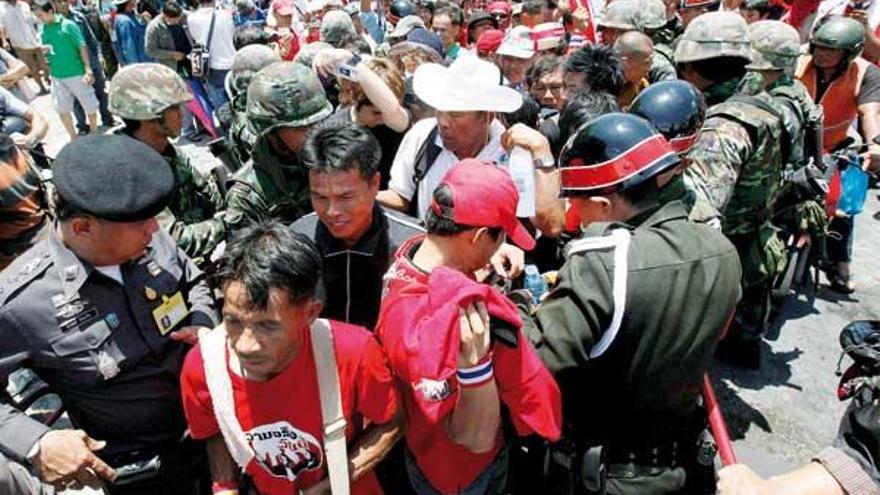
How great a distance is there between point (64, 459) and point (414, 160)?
2.11 m

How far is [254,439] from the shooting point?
1951 millimetres

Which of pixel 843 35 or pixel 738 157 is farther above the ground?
pixel 843 35

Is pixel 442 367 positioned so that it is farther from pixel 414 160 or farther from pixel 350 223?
pixel 414 160

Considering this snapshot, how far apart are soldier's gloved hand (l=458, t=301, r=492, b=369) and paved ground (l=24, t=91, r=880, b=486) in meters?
2.67

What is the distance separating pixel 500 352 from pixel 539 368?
0.14m

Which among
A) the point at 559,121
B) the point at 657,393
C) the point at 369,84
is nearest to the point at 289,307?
the point at 657,393

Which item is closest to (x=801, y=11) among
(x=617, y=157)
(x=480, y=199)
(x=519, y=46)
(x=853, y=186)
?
(x=853, y=186)

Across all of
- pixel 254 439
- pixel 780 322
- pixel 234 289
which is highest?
pixel 234 289

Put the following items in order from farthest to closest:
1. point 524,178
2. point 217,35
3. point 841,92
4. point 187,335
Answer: point 217,35 < point 841,92 < point 524,178 < point 187,335

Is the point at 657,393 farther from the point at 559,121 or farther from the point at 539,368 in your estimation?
the point at 559,121

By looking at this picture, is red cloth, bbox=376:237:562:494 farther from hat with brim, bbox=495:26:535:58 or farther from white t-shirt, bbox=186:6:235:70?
white t-shirt, bbox=186:6:235:70

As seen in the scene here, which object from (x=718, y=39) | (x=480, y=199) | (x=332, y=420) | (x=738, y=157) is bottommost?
(x=332, y=420)

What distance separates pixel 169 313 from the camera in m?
2.31

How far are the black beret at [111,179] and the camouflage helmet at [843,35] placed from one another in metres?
5.32
